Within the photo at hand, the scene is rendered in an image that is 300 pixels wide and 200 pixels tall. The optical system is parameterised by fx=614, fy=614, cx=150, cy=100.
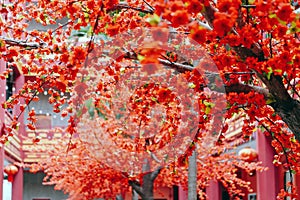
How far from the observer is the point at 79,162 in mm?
17516

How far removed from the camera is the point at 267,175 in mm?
13844

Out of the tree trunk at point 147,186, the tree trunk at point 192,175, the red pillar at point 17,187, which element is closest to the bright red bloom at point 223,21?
the tree trunk at point 192,175

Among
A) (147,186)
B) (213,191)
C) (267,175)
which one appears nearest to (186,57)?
(267,175)

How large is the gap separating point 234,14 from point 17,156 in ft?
57.2

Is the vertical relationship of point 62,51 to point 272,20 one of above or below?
above

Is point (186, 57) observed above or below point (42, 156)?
below

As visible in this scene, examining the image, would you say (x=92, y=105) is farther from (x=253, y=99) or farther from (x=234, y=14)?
(x=234, y=14)

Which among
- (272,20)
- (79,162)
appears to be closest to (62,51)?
(272,20)

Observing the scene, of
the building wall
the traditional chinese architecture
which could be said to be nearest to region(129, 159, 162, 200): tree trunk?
the traditional chinese architecture

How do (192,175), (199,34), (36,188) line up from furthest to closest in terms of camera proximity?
1. (36,188)
2. (192,175)
3. (199,34)

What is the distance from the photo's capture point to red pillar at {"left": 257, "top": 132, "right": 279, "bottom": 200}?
13727 mm

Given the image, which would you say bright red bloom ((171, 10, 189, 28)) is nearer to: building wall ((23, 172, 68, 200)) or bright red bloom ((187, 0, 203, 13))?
bright red bloom ((187, 0, 203, 13))

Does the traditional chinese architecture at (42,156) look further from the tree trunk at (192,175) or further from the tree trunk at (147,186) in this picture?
the tree trunk at (192,175)

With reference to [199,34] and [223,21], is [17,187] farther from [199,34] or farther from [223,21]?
[223,21]
